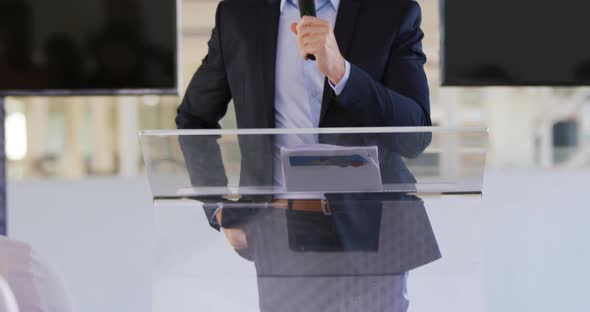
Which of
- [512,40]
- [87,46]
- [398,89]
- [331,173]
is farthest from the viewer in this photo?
[87,46]

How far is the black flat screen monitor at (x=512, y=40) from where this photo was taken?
3451mm

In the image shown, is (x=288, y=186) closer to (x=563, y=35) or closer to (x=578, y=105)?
(x=563, y=35)

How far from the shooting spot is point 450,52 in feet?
11.3

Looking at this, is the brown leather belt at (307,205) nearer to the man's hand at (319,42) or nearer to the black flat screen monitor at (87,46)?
the man's hand at (319,42)

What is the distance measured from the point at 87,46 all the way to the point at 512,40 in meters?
1.91

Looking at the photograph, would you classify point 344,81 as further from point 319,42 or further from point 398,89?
point 398,89

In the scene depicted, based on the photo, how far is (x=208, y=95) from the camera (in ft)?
7.20

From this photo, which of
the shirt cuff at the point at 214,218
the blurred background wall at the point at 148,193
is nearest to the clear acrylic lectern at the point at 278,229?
the shirt cuff at the point at 214,218

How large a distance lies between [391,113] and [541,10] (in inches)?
73.7

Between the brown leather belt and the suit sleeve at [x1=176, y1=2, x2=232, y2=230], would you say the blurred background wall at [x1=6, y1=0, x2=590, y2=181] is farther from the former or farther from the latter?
the brown leather belt

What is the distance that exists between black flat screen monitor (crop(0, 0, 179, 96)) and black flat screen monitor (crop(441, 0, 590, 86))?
4.10 feet

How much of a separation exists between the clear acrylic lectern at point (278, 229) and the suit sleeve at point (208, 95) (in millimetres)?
→ 755

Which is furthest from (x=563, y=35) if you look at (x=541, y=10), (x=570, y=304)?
(x=570, y=304)

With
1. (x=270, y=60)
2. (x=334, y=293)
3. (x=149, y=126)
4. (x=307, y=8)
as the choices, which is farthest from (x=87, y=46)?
(x=334, y=293)
